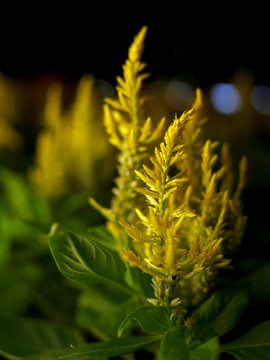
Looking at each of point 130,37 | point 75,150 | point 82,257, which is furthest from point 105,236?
point 130,37

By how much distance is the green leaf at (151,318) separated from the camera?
0.28m

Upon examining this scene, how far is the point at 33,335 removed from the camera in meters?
0.44

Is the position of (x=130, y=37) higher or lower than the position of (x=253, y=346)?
higher

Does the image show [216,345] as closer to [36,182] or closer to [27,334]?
[27,334]

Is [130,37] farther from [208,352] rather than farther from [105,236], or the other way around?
[208,352]

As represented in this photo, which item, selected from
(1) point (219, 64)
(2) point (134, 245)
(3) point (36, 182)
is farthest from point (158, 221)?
(1) point (219, 64)

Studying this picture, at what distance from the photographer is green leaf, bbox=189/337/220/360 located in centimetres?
25

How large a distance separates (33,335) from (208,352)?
256mm

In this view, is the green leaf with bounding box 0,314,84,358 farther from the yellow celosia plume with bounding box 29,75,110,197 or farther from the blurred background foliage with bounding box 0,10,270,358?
the yellow celosia plume with bounding box 29,75,110,197

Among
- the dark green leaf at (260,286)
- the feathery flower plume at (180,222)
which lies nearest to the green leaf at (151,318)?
the feathery flower plume at (180,222)

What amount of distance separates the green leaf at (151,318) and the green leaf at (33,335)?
0.58ft

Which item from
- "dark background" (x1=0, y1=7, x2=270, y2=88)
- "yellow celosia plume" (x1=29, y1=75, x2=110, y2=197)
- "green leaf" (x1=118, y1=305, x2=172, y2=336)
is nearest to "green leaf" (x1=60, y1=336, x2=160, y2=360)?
"green leaf" (x1=118, y1=305, x2=172, y2=336)

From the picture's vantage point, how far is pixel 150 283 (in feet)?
1.04

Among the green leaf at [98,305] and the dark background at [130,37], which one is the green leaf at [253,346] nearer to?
the green leaf at [98,305]
